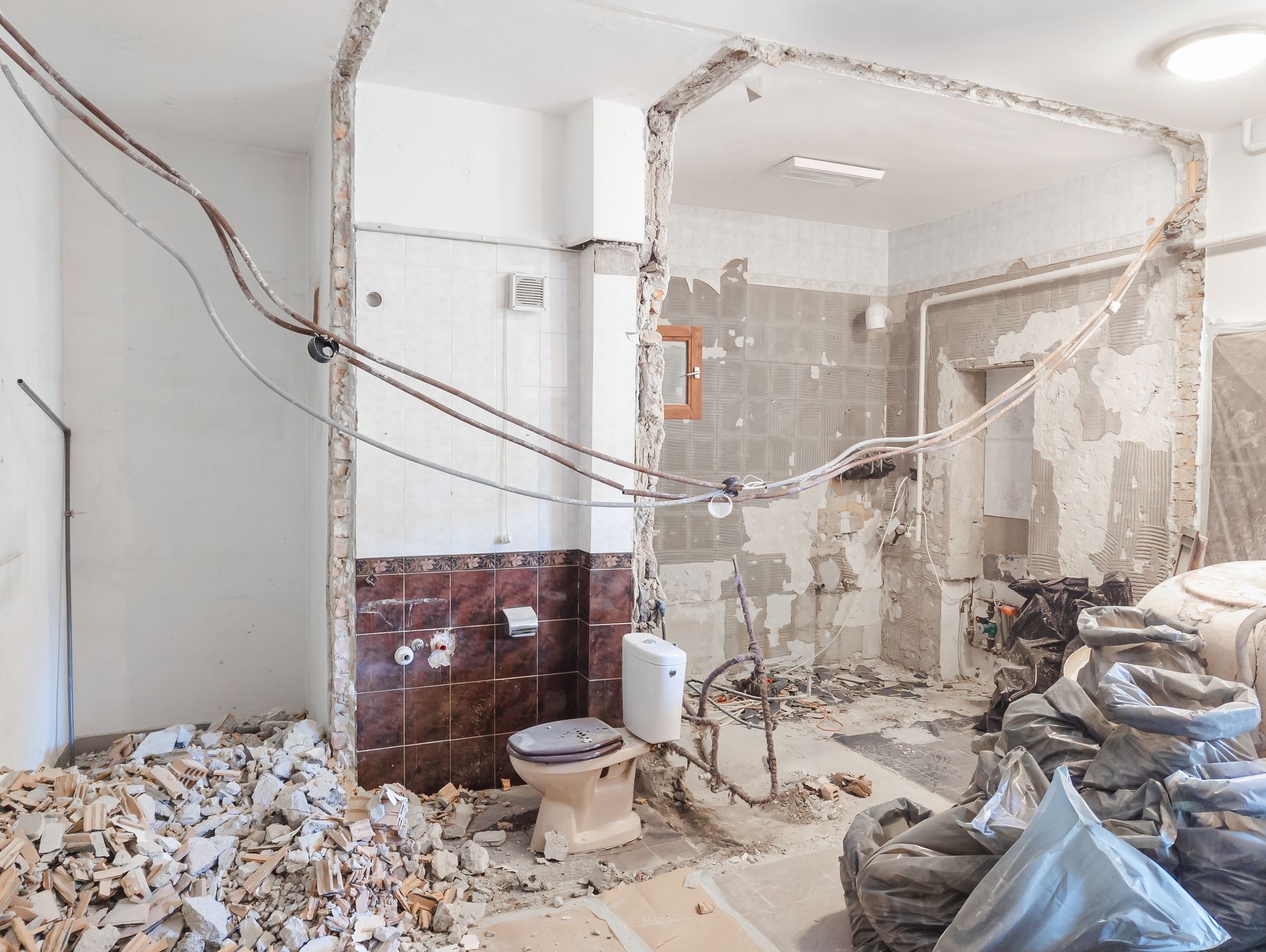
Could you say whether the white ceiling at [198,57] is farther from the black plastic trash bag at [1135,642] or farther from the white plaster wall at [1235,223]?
the white plaster wall at [1235,223]

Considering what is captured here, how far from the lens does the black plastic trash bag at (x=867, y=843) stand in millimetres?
2430

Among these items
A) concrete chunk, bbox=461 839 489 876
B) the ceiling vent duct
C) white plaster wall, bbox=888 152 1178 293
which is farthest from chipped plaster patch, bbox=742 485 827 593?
concrete chunk, bbox=461 839 489 876

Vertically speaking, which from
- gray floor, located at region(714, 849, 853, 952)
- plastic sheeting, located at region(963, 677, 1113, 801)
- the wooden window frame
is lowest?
gray floor, located at region(714, 849, 853, 952)

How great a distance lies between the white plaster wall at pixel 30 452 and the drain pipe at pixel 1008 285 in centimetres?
448

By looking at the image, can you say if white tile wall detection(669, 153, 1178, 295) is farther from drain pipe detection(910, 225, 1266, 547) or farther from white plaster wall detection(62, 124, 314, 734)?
white plaster wall detection(62, 124, 314, 734)

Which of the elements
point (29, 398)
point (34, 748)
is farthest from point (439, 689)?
point (29, 398)

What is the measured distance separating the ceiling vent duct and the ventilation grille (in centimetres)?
150

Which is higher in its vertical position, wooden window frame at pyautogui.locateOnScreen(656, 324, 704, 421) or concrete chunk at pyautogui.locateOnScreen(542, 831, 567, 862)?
wooden window frame at pyautogui.locateOnScreen(656, 324, 704, 421)

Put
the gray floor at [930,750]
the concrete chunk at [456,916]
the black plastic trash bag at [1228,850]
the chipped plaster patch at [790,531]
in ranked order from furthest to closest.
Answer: the chipped plaster patch at [790,531] < the gray floor at [930,750] < the concrete chunk at [456,916] < the black plastic trash bag at [1228,850]

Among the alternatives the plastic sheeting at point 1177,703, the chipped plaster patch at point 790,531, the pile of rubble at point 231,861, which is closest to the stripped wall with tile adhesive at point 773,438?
the chipped plaster patch at point 790,531

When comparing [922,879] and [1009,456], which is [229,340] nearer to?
[922,879]

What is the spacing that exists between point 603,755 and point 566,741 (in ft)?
0.45

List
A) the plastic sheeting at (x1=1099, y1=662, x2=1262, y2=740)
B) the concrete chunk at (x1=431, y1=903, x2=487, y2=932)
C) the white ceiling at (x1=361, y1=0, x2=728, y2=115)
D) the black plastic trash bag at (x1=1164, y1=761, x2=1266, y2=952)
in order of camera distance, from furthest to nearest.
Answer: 1. the white ceiling at (x1=361, y1=0, x2=728, y2=115)
2. the concrete chunk at (x1=431, y1=903, x2=487, y2=932)
3. the plastic sheeting at (x1=1099, y1=662, x2=1262, y2=740)
4. the black plastic trash bag at (x1=1164, y1=761, x2=1266, y2=952)

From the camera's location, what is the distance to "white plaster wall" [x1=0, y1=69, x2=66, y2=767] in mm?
2707
